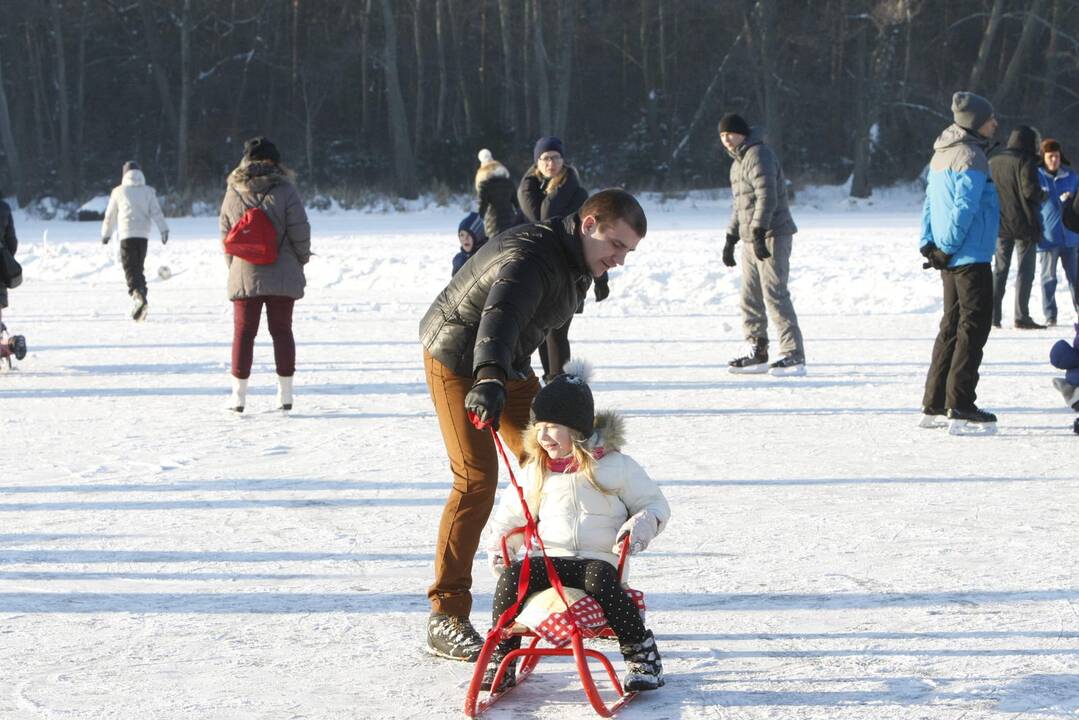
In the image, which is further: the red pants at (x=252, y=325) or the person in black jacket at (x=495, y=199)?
the person in black jacket at (x=495, y=199)

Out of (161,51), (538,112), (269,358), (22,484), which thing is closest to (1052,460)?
(22,484)

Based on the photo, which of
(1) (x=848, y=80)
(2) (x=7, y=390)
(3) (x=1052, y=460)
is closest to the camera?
(3) (x=1052, y=460)

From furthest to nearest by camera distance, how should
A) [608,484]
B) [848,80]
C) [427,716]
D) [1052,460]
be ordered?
[848,80] → [1052,460] → [608,484] → [427,716]

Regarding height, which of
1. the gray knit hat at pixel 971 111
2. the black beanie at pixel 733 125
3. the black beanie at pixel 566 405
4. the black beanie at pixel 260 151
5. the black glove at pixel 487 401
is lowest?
the black beanie at pixel 566 405

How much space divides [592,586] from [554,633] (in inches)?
6.6

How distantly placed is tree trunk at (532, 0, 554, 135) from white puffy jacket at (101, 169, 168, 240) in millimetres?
23996

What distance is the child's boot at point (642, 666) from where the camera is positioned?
3539 millimetres

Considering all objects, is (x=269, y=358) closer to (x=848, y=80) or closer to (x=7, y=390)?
(x=7, y=390)

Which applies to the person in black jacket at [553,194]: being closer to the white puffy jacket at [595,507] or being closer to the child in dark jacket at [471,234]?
the child in dark jacket at [471,234]

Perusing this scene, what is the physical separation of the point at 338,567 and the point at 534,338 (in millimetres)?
1440

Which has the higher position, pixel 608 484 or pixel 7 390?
pixel 608 484

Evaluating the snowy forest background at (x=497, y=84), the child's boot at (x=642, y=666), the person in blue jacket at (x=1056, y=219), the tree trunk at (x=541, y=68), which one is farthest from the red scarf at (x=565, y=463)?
the tree trunk at (x=541, y=68)

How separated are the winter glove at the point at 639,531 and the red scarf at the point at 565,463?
7.9 inches

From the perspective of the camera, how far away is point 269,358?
10.5 meters
